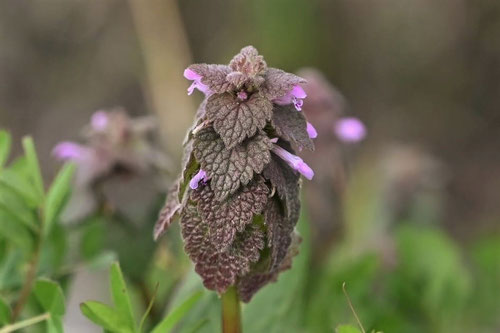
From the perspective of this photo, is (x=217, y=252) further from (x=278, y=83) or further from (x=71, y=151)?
(x=71, y=151)

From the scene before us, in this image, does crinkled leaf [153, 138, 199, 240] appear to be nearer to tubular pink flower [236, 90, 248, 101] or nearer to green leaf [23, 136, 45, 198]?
tubular pink flower [236, 90, 248, 101]

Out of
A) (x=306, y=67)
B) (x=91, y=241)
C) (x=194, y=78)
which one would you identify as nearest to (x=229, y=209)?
(x=194, y=78)

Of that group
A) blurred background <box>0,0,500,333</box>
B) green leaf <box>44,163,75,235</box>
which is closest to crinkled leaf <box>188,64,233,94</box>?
green leaf <box>44,163,75,235</box>

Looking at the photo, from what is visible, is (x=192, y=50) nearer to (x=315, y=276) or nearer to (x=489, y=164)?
(x=489, y=164)

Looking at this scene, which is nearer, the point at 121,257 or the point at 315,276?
the point at 121,257

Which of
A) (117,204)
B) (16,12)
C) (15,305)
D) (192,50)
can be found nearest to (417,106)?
(192,50)

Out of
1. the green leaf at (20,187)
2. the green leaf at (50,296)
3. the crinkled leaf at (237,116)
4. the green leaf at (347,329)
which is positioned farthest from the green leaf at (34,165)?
the green leaf at (347,329)

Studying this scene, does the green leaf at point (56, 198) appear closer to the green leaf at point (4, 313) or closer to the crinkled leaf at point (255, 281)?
the green leaf at point (4, 313)
